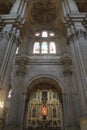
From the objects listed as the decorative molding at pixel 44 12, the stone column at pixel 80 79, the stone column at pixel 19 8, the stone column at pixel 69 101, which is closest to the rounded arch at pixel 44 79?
the stone column at pixel 69 101

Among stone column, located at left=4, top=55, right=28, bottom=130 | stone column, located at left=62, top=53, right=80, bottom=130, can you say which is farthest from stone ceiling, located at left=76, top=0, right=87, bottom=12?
stone column, located at left=4, top=55, right=28, bottom=130

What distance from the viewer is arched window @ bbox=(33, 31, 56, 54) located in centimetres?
1616

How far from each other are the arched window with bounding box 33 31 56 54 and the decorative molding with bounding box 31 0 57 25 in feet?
5.67

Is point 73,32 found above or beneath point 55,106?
above

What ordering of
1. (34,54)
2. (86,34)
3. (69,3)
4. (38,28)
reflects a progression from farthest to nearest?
(38,28), (34,54), (69,3), (86,34)

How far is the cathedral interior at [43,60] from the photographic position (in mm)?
7335

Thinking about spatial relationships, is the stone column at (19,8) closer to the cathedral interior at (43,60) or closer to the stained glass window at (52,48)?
the cathedral interior at (43,60)

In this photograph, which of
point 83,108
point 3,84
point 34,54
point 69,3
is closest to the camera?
point 83,108

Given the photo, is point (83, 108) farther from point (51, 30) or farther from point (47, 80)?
point (51, 30)

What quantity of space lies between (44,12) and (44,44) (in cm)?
431

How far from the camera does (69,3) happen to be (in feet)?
38.1

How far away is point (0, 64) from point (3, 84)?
3.92 ft

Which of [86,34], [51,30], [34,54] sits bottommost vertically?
[86,34]

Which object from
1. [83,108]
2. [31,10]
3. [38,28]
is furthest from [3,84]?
[38,28]
